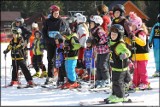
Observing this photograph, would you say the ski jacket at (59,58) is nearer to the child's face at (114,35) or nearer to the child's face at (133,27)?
the child's face at (133,27)

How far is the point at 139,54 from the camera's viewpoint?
26.6 ft

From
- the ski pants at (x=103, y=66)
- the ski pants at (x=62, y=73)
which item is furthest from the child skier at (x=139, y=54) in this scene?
the ski pants at (x=62, y=73)

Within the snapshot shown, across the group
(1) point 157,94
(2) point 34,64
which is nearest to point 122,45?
(1) point 157,94

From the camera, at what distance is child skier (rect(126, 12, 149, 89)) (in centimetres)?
793

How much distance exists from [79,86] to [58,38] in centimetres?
114

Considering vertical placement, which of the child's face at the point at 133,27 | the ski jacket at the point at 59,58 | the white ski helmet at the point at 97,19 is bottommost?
the ski jacket at the point at 59,58

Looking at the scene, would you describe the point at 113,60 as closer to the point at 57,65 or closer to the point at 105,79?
the point at 105,79

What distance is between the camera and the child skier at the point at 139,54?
793 cm

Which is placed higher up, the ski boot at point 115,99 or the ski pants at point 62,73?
the ski pants at point 62,73


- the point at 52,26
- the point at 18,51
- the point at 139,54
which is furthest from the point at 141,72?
the point at 18,51

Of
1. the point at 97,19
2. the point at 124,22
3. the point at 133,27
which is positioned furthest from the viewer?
the point at 97,19

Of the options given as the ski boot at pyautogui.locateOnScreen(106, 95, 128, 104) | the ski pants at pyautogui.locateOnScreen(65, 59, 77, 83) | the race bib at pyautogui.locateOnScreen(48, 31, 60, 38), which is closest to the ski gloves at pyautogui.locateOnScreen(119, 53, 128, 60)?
the ski boot at pyautogui.locateOnScreen(106, 95, 128, 104)

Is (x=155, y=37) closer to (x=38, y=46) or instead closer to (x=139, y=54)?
(x=139, y=54)

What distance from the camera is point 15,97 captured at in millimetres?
7348
